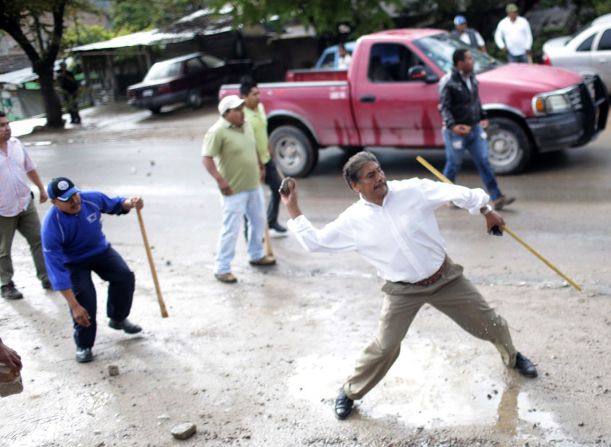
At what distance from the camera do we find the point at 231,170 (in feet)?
24.2

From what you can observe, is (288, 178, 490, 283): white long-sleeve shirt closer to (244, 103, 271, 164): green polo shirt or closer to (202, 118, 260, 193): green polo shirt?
(202, 118, 260, 193): green polo shirt

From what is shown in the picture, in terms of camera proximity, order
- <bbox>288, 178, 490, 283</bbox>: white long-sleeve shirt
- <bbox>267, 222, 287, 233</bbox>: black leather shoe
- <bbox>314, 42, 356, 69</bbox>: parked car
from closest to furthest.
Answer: <bbox>288, 178, 490, 283</bbox>: white long-sleeve shirt
<bbox>267, 222, 287, 233</bbox>: black leather shoe
<bbox>314, 42, 356, 69</bbox>: parked car

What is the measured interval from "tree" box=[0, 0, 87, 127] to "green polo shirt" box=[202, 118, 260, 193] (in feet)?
16.9

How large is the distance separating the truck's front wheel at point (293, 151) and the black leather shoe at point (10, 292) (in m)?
5.02

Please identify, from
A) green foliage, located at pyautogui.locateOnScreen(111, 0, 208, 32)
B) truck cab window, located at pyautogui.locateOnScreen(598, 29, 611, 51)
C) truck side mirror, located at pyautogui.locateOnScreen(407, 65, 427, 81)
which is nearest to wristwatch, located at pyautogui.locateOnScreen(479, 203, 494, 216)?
truck side mirror, located at pyautogui.locateOnScreen(407, 65, 427, 81)

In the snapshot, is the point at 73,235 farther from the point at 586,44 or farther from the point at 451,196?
the point at 586,44

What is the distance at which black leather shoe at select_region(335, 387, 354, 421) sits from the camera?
4.70 metres

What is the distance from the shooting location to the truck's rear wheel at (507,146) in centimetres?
986

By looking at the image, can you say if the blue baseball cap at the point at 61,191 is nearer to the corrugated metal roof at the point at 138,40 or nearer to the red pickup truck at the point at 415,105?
the red pickup truck at the point at 415,105

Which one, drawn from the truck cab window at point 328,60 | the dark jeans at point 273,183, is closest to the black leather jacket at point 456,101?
the dark jeans at point 273,183

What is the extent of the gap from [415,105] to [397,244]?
A: 6.31m

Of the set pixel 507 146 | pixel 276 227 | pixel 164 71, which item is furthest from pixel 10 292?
pixel 164 71

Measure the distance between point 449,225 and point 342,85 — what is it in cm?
327

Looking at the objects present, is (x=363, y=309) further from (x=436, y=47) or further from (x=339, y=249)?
(x=436, y=47)
